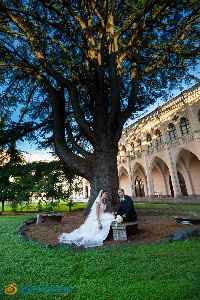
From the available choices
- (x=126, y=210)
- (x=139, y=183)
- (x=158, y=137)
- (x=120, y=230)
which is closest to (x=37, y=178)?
(x=126, y=210)

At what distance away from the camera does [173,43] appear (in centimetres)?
962

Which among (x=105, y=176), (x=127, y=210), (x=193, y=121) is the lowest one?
(x=127, y=210)

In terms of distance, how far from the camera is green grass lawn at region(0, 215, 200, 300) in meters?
3.35

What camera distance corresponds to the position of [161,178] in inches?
1420

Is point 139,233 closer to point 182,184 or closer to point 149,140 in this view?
point 182,184

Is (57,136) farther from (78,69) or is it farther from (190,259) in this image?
(190,259)

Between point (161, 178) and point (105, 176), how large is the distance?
2823 centimetres

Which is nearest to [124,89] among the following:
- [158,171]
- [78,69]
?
[78,69]

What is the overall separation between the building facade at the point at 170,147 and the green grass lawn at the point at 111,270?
19.3 metres

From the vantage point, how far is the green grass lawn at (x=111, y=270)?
132 inches

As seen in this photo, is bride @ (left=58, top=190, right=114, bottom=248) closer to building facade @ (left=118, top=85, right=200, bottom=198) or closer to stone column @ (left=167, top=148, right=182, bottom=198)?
building facade @ (left=118, top=85, right=200, bottom=198)

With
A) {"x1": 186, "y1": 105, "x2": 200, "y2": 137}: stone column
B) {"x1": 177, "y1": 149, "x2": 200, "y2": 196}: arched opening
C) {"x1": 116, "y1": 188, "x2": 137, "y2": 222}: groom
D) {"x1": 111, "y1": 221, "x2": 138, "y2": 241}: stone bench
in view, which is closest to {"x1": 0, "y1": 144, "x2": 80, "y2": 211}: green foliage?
{"x1": 116, "y1": 188, "x2": 137, "y2": 222}: groom

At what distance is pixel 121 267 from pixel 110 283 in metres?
0.74

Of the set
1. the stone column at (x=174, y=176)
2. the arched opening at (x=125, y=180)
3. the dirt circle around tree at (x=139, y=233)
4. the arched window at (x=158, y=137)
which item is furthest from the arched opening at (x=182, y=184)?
the dirt circle around tree at (x=139, y=233)
